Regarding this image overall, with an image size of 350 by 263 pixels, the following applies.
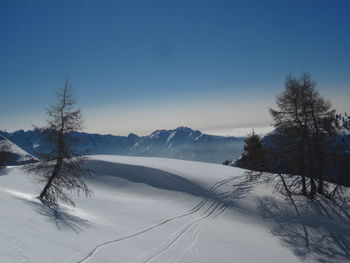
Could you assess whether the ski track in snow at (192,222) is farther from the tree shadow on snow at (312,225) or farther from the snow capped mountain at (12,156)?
the snow capped mountain at (12,156)

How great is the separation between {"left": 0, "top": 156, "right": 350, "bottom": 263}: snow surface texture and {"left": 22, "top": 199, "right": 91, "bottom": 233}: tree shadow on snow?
0.22 ft

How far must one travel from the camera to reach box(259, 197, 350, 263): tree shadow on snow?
17719 mm

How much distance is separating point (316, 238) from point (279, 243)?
309cm

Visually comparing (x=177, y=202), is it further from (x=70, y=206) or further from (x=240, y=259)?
(x=240, y=259)

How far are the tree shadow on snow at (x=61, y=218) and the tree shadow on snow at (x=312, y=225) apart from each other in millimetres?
12618

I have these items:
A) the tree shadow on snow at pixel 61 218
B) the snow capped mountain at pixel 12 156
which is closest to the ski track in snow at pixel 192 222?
the tree shadow on snow at pixel 61 218

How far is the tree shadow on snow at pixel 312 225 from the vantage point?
1772 cm

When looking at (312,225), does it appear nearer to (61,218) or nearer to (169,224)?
(169,224)

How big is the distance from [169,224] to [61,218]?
6.98 metres

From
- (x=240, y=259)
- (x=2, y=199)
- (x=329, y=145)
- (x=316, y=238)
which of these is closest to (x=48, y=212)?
(x=2, y=199)

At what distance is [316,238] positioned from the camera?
19719 millimetres

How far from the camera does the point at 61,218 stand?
1527cm

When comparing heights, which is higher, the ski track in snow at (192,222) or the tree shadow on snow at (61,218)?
the tree shadow on snow at (61,218)

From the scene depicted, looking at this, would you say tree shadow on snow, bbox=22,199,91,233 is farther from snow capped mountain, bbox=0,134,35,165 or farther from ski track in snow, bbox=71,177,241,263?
snow capped mountain, bbox=0,134,35,165
